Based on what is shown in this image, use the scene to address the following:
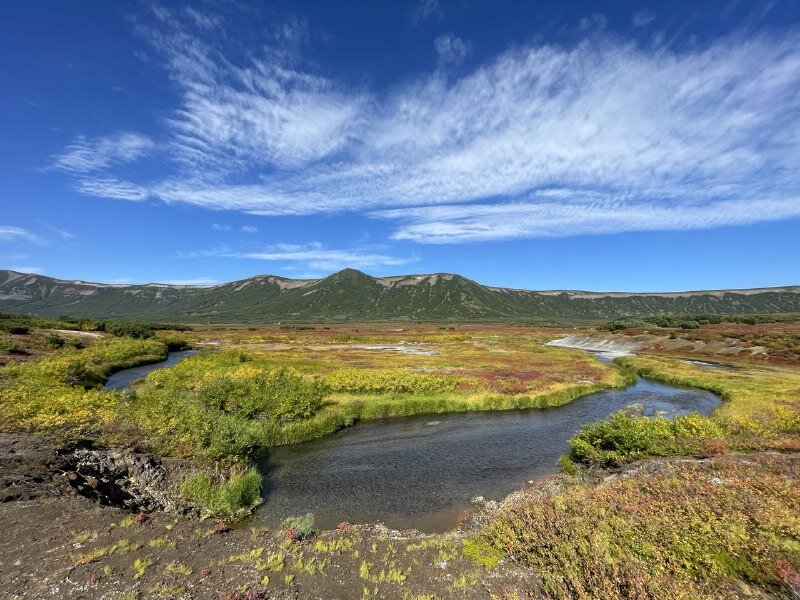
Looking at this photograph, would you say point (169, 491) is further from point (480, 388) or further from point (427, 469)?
point (480, 388)

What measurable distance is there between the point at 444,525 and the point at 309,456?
13.5m

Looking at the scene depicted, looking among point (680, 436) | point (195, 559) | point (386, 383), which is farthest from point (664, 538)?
point (386, 383)

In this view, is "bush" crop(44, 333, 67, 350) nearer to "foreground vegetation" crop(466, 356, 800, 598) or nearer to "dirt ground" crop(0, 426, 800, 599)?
"dirt ground" crop(0, 426, 800, 599)

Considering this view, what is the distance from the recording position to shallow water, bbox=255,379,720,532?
20625 millimetres

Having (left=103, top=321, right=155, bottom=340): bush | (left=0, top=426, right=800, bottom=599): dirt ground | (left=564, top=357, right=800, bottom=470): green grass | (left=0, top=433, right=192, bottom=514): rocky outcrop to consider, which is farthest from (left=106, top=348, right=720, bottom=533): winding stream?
(left=103, top=321, right=155, bottom=340): bush

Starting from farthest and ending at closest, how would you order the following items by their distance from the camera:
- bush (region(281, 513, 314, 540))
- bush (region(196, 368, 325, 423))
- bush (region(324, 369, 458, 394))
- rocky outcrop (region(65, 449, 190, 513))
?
bush (region(324, 369, 458, 394)), bush (region(196, 368, 325, 423)), rocky outcrop (region(65, 449, 190, 513)), bush (region(281, 513, 314, 540))

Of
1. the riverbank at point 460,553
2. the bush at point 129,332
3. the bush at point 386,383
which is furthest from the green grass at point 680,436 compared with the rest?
→ the bush at point 129,332

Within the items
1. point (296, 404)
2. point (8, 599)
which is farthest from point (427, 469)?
point (8, 599)

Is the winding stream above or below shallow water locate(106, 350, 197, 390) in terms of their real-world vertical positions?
below

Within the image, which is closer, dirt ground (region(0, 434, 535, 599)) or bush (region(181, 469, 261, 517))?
dirt ground (region(0, 434, 535, 599))

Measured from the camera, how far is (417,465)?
88.0 feet

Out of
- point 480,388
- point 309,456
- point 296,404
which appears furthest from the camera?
point 480,388

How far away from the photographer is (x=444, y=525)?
18828 millimetres

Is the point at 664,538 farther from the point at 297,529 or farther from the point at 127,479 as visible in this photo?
the point at 127,479
